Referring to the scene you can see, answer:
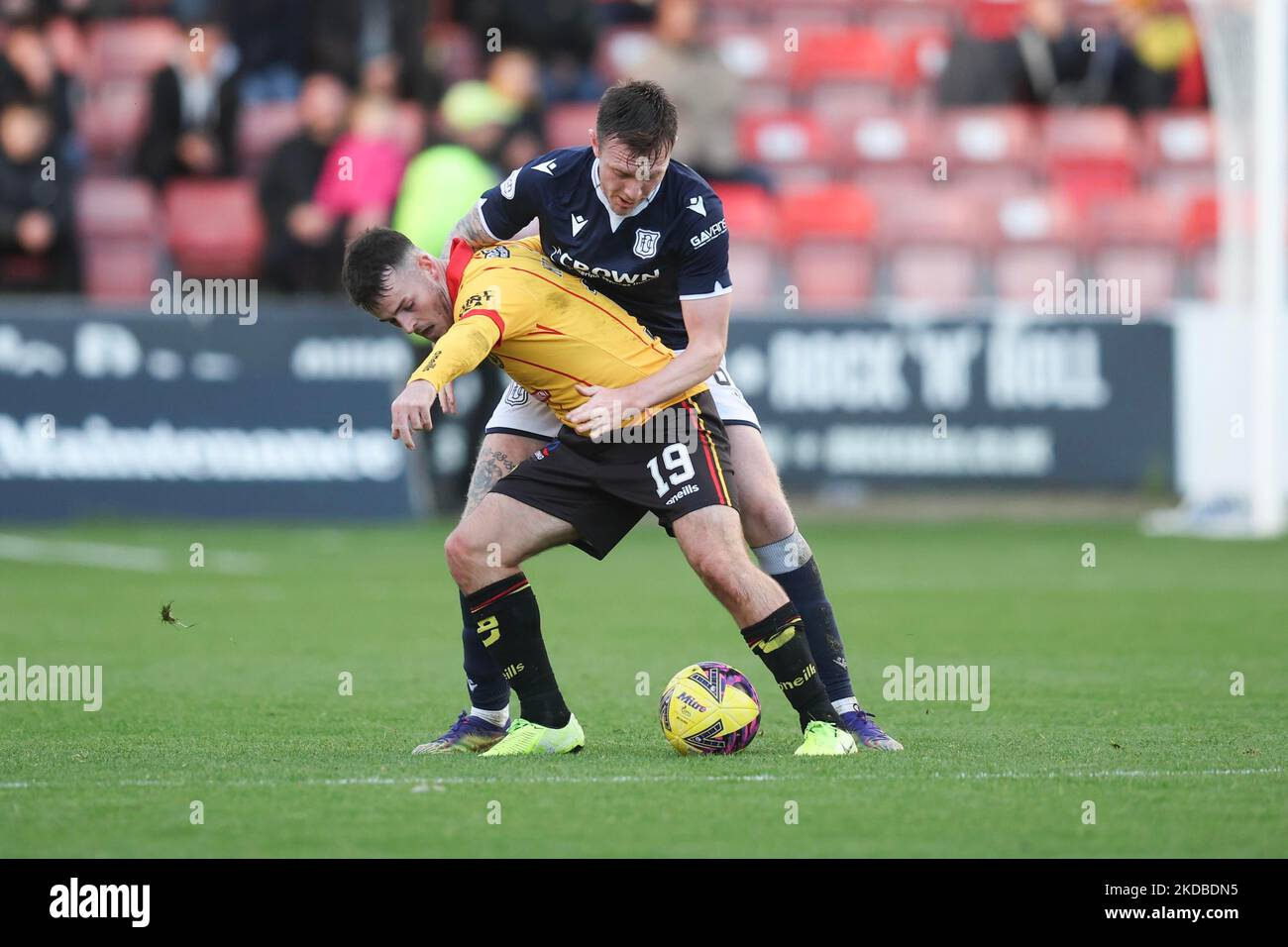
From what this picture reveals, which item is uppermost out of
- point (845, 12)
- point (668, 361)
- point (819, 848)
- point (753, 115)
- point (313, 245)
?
point (845, 12)

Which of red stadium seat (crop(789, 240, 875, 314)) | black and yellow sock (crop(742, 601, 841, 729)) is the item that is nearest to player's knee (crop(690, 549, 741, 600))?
black and yellow sock (crop(742, 601, 841, 729))

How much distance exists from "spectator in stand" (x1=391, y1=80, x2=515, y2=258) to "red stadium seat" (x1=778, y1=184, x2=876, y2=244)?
302 cm

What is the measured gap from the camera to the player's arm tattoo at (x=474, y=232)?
6656mm

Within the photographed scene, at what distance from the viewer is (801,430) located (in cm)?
1572

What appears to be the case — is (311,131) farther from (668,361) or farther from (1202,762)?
(1202,762)

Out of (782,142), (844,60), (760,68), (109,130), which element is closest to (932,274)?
(782,142)

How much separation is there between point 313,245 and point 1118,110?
819 cm

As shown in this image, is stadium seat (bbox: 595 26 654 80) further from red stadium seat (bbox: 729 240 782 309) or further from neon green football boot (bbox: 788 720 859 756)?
neon green football boot (bbox: 788 720 859 756)

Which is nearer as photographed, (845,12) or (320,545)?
(320,545)

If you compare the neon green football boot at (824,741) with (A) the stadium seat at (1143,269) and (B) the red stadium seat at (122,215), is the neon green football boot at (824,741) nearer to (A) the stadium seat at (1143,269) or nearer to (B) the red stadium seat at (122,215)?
(B) the red stadium seat at (122,215)

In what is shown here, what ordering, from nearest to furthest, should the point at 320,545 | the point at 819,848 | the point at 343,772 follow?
the point at 819,848 → the point at 343,772 → the point at 320,545

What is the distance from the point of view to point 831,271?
17641mm

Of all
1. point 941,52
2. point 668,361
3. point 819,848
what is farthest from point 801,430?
point 819,848

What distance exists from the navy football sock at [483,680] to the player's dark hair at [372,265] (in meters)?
1.17
